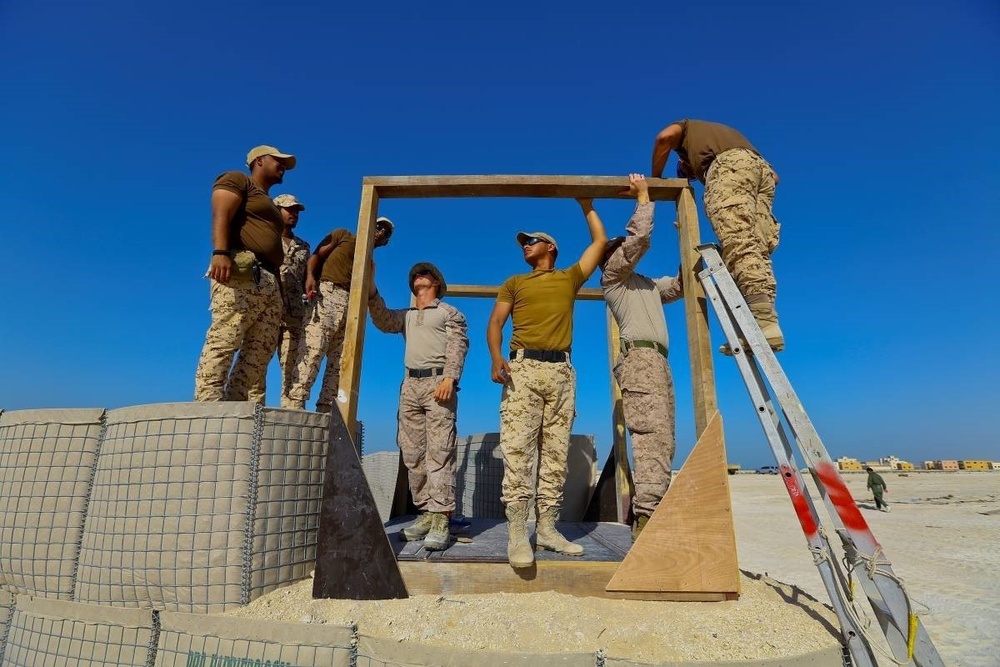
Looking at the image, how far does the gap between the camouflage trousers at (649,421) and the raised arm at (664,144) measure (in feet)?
4.79

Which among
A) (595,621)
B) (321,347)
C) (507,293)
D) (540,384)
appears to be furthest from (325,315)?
(595,621)

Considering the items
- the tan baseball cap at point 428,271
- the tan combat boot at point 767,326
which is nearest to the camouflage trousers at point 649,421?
the tan combat boot at point 767,326

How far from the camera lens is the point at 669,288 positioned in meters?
4.19

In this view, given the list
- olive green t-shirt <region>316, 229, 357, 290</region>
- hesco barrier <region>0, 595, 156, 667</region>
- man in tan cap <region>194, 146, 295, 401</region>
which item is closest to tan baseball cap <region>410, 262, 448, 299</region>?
olive green t-shirt <region>316, 229, 357, 290</region>

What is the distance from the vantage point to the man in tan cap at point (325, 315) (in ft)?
15.4

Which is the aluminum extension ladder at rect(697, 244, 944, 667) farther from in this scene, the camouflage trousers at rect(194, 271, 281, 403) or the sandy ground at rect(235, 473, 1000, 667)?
the camouflage trousers at rect(194, 271, 281, 403)

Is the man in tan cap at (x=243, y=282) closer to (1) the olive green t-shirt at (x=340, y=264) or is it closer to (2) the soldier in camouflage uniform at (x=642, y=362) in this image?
(1) the olive green t-shirt at (x=340, y=264)

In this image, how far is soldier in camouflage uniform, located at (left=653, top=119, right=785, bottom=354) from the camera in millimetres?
2955

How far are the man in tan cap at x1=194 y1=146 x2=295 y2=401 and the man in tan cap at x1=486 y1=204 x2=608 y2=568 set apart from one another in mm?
1807

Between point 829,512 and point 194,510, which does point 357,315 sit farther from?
point 829,512

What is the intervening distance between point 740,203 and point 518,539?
2567mm

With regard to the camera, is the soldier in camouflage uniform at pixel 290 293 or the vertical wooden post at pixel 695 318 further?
the soldier in camouflage uniform at pixel 290 293

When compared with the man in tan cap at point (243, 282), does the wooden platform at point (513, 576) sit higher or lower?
lower

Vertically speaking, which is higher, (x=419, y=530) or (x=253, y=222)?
(x=253, y=222)
